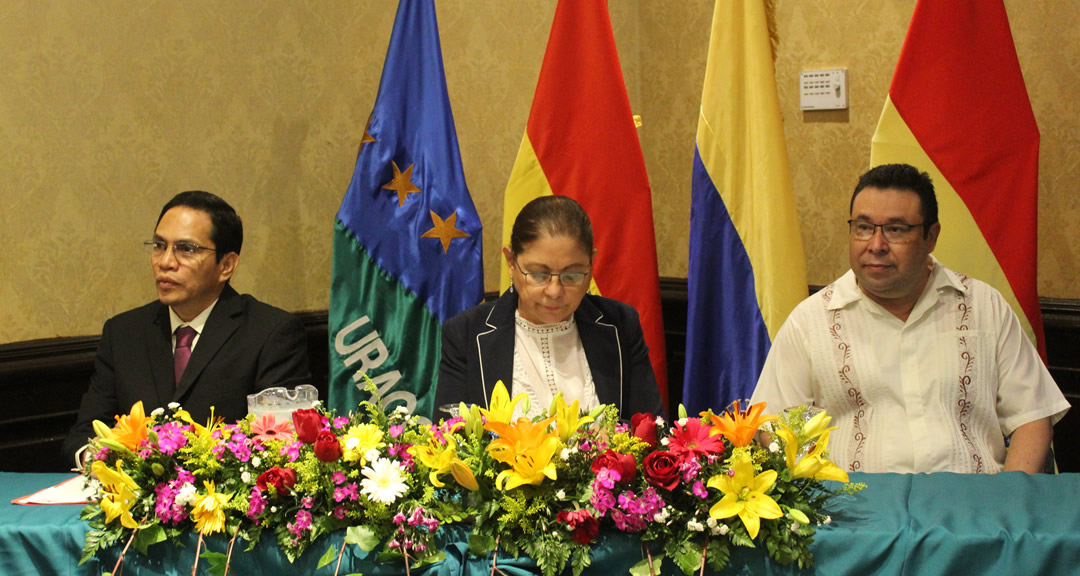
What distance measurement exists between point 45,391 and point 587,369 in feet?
5.54

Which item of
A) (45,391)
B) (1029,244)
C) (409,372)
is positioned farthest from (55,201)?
(1029,244)

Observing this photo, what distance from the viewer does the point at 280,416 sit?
166cm

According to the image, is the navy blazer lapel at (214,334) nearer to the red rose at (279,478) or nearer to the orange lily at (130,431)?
the orange lily at (130,431)

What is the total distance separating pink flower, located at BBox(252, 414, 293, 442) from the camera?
5.04 feet

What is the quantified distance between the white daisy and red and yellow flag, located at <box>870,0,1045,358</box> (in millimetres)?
1828

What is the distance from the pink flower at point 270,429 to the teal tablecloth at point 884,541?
0.17m

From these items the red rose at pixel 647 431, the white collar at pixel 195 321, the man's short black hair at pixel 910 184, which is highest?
the man's short black hair at pixel 910 184

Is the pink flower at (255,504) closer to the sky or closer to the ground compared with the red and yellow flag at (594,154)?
closer to the ground

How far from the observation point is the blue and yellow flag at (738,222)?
2861mm

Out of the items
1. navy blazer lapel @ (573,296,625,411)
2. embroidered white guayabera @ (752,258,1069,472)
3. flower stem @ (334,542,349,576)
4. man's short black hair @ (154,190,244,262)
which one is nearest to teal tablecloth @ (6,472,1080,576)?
flower stem @ (334,542,349,576)

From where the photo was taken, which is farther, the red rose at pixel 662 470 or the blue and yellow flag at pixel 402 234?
the blue and yellow flag at pixel 402 234

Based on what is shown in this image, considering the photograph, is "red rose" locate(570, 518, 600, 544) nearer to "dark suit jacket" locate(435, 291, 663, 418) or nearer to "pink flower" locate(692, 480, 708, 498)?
"pink flower" locate(692, 480, 708, 498)

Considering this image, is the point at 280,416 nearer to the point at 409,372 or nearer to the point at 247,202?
the point at 409,372

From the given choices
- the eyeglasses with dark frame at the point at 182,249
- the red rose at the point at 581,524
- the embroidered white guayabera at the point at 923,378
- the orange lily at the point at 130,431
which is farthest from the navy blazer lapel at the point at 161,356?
the embroidered white guayabera at the point at 923,378
